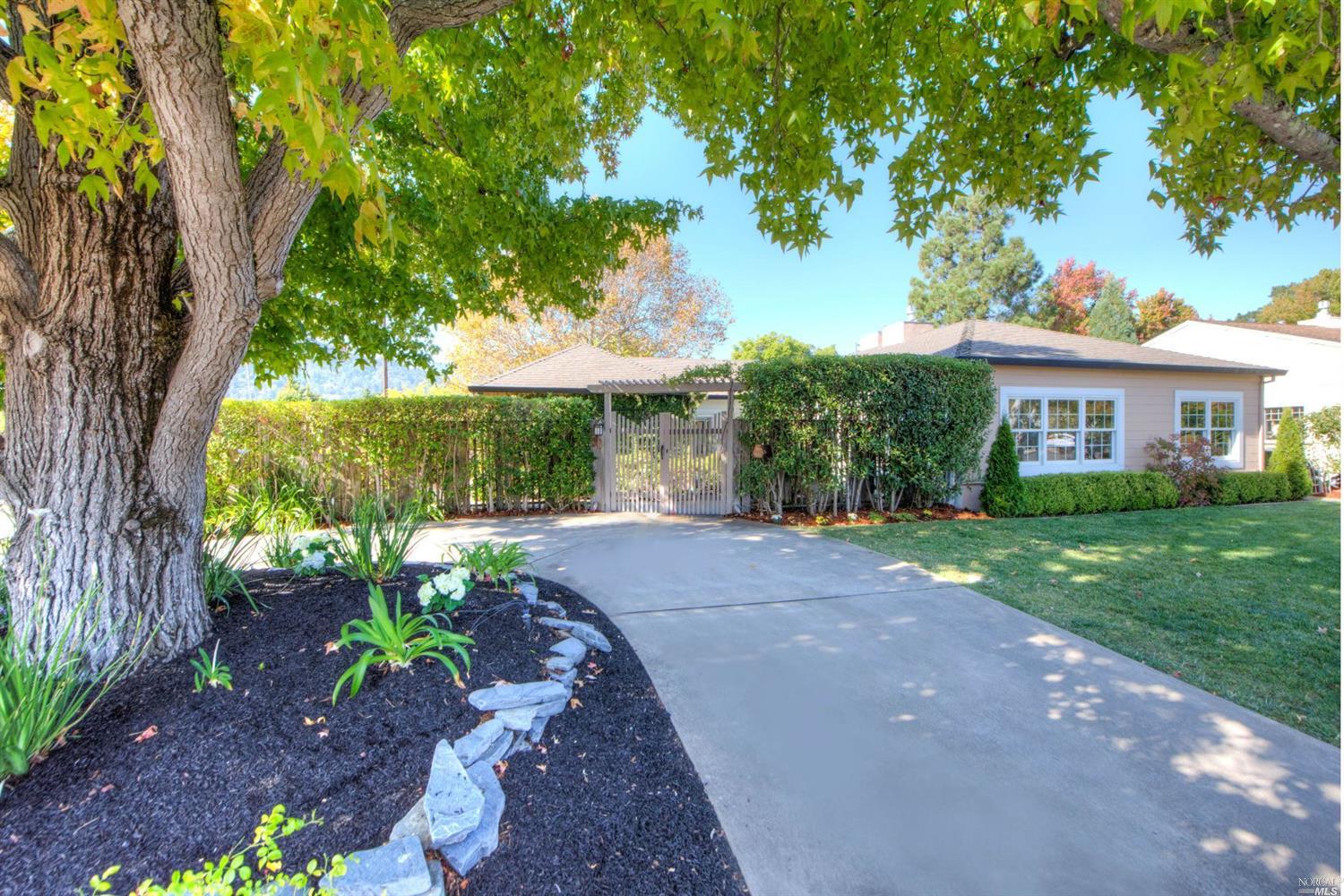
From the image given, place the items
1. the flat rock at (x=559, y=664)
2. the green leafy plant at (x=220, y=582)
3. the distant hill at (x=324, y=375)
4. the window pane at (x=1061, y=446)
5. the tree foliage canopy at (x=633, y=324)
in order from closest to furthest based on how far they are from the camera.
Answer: the flat rock at (x=559, y=664) → the green leafy plant at (x=220, y=582) → the distant hill at (x=324, y=375) → the window pane at (x=1061, y=446) → the tree foliage canopy at (x=633, y=324)

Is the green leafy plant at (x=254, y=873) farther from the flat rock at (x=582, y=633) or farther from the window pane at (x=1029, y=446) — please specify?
the window pane at (x=1029, y=446)

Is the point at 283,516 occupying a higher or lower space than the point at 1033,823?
higher

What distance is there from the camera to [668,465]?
948cm

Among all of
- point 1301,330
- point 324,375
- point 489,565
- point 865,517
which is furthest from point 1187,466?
point 324,375

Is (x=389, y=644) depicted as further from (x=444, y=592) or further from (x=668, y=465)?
(x=668, y=465)

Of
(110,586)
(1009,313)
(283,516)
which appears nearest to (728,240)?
(283,516)

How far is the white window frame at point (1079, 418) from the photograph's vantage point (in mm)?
10750

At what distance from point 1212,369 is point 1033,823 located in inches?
574

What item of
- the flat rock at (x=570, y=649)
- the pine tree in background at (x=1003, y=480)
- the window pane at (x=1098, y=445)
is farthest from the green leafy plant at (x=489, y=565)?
the window pane at (x=1098, y=445)

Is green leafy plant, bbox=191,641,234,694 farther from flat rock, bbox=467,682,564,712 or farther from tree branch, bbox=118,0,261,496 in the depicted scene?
flat rock, bbox=467,682,564,712

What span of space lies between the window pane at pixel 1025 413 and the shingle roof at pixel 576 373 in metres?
7.26

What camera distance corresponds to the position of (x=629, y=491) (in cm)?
972

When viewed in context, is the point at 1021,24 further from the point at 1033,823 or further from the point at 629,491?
the point at 629,491

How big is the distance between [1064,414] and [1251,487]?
4.25m
